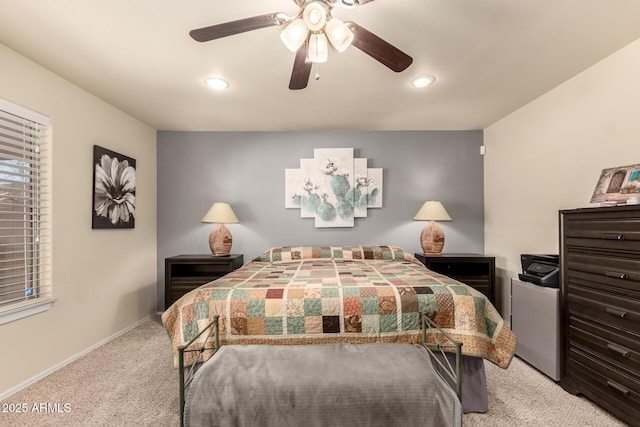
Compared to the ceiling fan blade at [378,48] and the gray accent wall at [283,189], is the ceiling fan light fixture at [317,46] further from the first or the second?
the gray accent wall at [283,189]

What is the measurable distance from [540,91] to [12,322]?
4.50 metres

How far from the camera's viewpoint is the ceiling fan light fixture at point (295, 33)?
54.2 inches

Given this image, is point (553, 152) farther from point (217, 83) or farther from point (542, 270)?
point (217, 83)

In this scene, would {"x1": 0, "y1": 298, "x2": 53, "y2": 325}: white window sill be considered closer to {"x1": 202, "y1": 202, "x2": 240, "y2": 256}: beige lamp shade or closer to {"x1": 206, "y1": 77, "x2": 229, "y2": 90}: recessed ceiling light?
{"x1": 202, "y1": 202, "x2": 240, "y2": 256}: beige lamp shade

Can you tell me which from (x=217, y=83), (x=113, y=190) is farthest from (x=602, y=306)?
(x=113, y=190)

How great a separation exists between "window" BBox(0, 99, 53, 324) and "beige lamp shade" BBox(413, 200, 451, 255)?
3.48 metres

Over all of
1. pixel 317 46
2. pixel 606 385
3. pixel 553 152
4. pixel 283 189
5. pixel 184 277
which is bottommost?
pixel 606 385

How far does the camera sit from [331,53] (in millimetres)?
2010

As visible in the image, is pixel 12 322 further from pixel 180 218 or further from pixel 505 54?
pixel 505 54

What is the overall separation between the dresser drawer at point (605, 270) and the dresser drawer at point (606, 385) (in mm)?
487

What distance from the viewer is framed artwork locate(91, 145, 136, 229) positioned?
109 inches

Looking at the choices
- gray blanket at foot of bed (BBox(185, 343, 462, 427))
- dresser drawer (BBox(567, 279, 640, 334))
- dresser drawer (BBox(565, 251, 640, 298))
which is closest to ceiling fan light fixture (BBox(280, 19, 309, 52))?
gray blanket at foot of bed (BBox(185, 343, 462, 427))

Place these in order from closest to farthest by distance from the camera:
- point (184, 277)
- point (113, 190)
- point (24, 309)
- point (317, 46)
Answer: point (317, 46) → point (24, 309) → point (113, 190) → point (184, 277)

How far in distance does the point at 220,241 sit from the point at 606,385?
3.37 m
